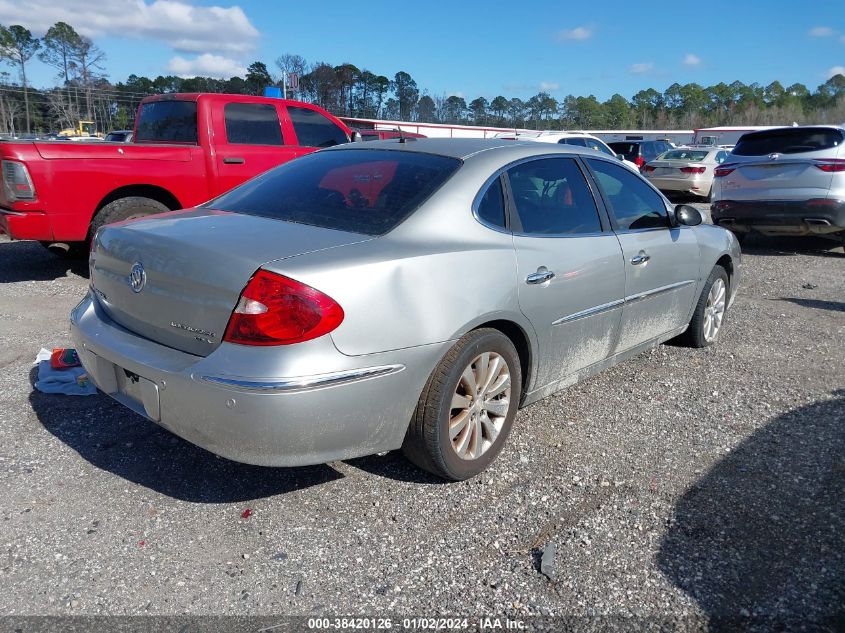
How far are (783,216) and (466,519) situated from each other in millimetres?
8013

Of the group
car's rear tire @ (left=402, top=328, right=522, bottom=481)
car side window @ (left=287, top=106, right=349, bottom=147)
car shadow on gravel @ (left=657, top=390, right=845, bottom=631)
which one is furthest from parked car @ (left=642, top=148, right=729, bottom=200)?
car's rear tire @ (left=402, top=328, right=522, bottom=481)

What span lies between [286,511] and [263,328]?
35.9 inches

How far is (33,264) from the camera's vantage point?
7.76 m

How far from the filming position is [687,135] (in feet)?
188

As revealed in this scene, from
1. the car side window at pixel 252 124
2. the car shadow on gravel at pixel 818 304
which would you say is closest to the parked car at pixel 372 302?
the car shadow on gravel at pixel 818 304

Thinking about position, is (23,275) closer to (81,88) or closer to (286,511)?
(286,511)

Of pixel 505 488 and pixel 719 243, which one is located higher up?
pixel 719 243

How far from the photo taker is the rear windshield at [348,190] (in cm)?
301

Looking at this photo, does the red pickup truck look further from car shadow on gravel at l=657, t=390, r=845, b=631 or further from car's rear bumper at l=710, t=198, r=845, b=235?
car shadow on gravel at l=657, t=390, r=845, b=631

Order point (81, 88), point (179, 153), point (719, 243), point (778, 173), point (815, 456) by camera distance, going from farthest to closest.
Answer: point (81, 88) < point (778, 173) < point (179, 153) < point (719, 243) < point (815, 456)

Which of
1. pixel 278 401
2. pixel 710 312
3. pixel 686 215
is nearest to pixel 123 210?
pixel 278 401

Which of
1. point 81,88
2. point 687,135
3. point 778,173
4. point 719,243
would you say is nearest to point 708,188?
point 778,173

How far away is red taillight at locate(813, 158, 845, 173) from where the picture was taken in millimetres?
8555

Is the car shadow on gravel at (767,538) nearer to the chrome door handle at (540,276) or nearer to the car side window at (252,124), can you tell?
the chrome door handle at (540,276)
